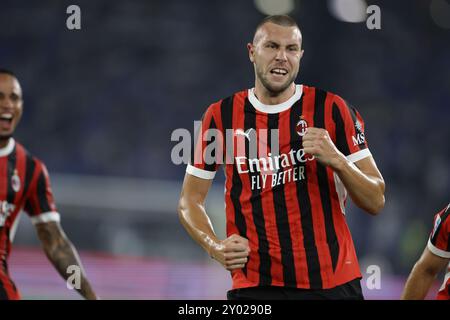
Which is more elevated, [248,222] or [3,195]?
[3,195]

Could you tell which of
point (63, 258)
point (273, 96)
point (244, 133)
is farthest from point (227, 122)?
point (63, 258)

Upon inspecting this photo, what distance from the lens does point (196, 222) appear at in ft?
11.7

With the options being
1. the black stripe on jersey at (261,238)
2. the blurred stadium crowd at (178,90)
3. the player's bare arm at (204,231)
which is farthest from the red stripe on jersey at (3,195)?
the blurred stadium crowd at (178,90)

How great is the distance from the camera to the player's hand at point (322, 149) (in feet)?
10.3

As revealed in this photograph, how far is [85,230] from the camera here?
11.5m

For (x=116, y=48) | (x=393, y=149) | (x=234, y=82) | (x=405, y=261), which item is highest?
(x=116, y=48)

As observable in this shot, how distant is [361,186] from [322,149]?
24cm

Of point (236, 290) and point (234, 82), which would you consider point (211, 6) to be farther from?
point (236, 290)

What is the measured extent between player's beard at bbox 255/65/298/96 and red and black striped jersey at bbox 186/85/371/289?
8cm

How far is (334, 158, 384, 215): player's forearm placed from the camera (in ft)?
10.4

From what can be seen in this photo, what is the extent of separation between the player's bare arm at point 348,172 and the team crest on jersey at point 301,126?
0.31 meters

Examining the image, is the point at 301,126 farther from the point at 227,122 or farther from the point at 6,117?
the point at 6,117

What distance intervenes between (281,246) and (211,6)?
14.1 meters

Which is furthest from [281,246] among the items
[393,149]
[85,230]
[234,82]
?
[234,82]
